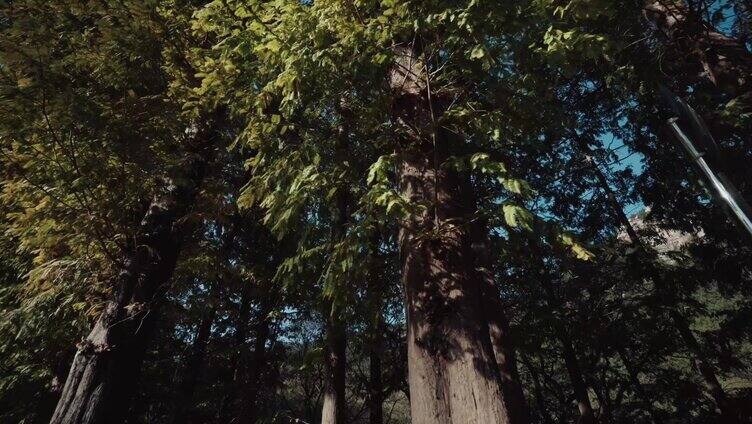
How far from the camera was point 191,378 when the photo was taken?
10.5m

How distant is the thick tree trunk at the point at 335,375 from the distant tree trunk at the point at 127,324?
2.28 m

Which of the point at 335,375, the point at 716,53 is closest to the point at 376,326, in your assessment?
the point at 335,375

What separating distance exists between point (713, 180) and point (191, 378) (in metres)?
11.6

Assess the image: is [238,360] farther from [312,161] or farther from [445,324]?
[445,324]

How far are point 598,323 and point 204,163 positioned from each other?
487 inches

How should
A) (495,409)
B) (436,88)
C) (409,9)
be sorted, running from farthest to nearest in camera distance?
(436,88) < (409,9) < (495,409)

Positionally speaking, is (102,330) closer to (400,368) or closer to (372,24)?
(372,24)

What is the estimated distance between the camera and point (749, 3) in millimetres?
6168

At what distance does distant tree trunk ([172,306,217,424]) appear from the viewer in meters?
10.3

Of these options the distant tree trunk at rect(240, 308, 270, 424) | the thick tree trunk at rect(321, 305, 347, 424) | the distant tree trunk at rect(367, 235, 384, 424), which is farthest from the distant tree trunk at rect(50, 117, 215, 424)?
the distant tree trunk at rect(240, 308, 270, 424)

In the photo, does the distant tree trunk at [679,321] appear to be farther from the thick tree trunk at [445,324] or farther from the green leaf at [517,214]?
the green leaf at [517,214]

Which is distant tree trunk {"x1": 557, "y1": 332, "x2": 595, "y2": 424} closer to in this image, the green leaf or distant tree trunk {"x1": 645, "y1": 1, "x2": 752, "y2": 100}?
distant tree trunk {"x1": 645, "y1": 1, "x2": 752, "y2": 100}

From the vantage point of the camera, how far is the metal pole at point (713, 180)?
166 centimetres

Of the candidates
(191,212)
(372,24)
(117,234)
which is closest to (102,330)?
(117,234)
